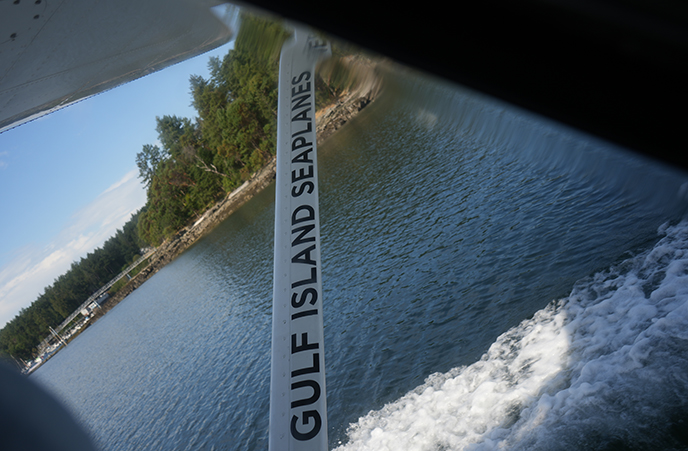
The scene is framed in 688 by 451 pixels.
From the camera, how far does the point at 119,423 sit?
15250mm

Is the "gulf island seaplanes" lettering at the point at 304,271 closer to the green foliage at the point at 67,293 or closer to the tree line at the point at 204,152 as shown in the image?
the tree line at the point at 204,152

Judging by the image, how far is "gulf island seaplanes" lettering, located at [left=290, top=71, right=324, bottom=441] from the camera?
3.04 metres

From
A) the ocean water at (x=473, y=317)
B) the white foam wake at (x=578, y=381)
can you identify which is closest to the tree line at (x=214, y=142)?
the ocean water at (x=473, y=317)

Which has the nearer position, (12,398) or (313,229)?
(12,398)

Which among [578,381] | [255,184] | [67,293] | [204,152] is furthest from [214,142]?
[578,381]

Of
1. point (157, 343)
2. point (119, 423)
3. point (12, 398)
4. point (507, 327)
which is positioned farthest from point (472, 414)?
point (157, 343)

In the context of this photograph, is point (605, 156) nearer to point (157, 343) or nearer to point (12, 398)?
point (12, 398)

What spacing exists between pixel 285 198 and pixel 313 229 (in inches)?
18.1

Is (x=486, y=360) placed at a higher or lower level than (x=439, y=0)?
lower

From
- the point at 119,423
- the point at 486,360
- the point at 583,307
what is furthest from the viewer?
the point at 119,423

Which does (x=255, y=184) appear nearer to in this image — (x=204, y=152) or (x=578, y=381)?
(x=204, y=152)

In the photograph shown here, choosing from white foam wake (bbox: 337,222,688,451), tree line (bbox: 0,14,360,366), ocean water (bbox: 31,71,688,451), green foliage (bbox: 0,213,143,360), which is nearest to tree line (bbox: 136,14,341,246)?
tree line (bbox: 0,14,360,366)

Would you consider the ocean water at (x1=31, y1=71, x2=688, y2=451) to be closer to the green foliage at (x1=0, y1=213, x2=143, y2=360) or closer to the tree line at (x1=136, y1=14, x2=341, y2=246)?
the tree line at (x1=136, y1=14, x2=341, y2=246)

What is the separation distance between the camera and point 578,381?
18.1 ft
